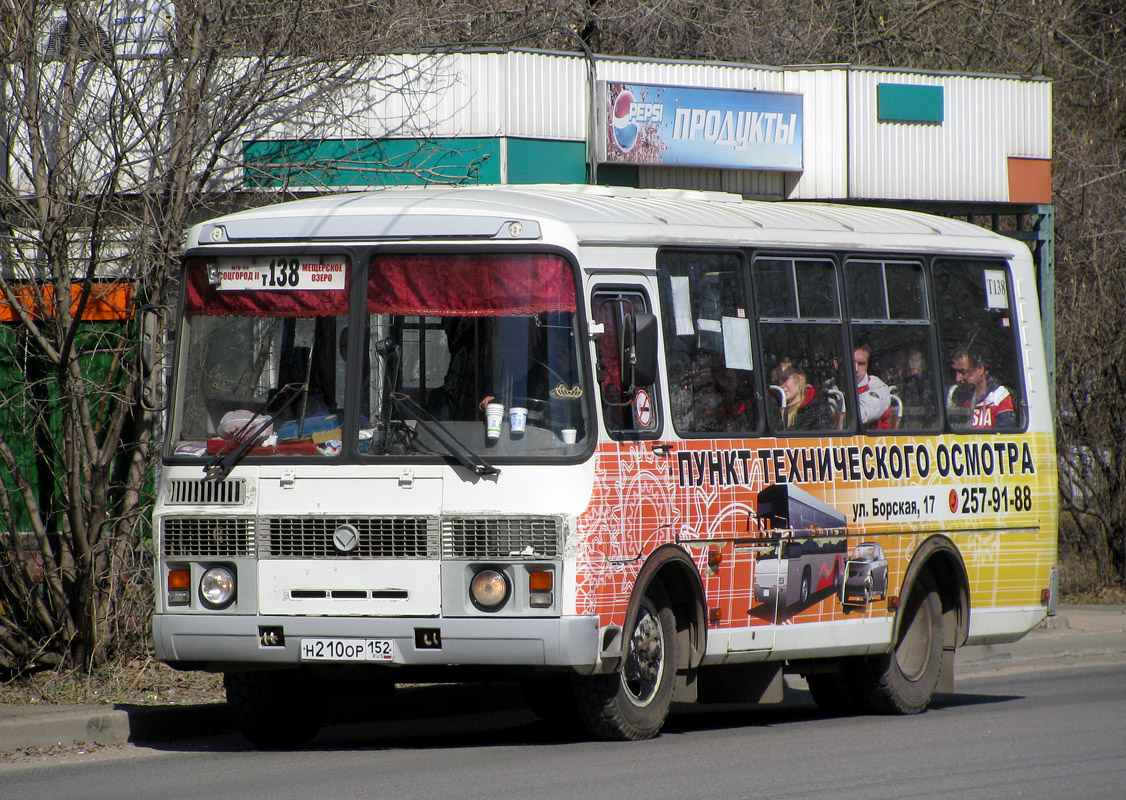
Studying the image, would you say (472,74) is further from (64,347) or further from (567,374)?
(567,374)

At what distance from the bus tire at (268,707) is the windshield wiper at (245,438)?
1.17 metres

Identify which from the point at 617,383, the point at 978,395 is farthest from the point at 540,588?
the point at 978,395

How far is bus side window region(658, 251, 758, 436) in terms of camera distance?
955 centimetres

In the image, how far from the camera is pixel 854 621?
10594 millimetres

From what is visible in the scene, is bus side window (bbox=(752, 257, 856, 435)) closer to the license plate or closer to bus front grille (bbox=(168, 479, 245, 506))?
the license plate

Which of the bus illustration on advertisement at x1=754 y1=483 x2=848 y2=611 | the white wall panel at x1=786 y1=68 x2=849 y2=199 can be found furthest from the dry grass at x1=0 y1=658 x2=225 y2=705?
the white wall panel at x1=786 y1=68 x2=849 y2=199

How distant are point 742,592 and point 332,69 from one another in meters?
4.91

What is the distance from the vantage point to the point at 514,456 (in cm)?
872

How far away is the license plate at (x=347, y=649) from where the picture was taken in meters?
8.71

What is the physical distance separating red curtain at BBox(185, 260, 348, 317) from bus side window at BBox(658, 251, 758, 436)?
1783 millimetres

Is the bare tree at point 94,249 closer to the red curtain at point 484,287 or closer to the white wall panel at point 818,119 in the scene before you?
the red curtain at point 484,287

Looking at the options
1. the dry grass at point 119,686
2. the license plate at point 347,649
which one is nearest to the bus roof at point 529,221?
the license plate at point 347,649

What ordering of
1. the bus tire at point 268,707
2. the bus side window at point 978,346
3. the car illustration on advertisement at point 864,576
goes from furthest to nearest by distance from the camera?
the bus side window at point 978,346 < the car illustration on advertisement at point 864,576 < the bus tire at point 268,707

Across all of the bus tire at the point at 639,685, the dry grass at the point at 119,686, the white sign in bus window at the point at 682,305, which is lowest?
the dry grass at the point at 119,686
